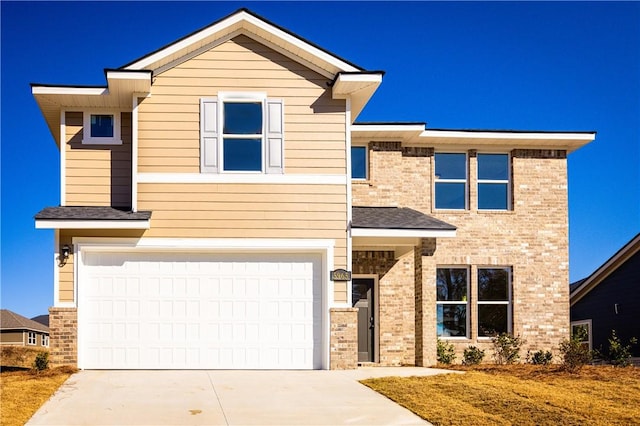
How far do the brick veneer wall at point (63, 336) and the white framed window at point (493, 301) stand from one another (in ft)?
32.6

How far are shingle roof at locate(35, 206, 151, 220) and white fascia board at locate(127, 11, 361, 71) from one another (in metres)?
2.91

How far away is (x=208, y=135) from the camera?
16094mm

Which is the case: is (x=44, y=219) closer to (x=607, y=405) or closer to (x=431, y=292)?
(x=431, y=292)

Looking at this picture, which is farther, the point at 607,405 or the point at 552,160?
the point at 552,160

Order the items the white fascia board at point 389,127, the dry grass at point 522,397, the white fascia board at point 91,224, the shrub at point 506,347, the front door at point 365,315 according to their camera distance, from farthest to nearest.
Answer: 1. the shrub at point 506,347
2. the front door at point 365,315
3. the white fascia board at point 389,127
4. the white fascia board at point 91,224
5. the dry grass at point 522,397

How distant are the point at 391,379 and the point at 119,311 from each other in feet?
18.5

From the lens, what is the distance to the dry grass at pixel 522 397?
36.0ft

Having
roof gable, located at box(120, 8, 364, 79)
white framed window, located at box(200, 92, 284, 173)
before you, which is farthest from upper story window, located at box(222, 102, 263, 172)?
roof gable, located at box(120, 8, 364, 79)

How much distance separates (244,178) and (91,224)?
10.4ft

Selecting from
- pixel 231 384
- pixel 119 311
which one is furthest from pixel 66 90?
pixel 231 384

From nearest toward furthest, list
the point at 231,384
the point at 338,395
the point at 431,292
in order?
the point at 338,395 → the point at 231,384 → the point at 431,292

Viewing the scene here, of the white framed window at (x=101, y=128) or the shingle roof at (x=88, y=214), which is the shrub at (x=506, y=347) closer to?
the shingle roof at (x=88, y=214)

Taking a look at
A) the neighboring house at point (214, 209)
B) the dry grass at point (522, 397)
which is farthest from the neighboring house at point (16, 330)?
the dry grass at point (522, 397)

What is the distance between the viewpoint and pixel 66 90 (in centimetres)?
1574
